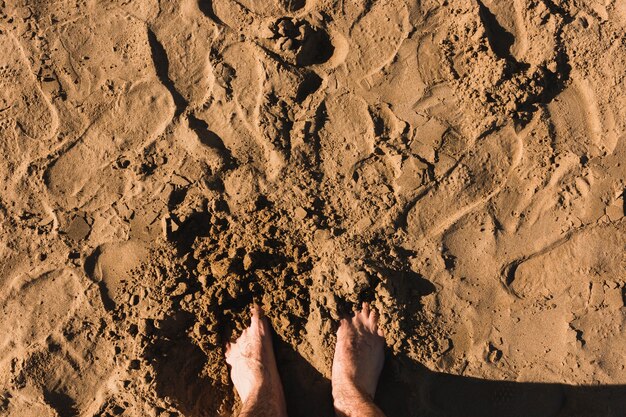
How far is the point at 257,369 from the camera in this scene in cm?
225

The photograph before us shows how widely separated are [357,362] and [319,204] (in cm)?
77

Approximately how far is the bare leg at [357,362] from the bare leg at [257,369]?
0.29 m

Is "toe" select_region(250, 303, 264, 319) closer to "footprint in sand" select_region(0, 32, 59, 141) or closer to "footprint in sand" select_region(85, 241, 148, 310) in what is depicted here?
"footprint in sand" select_region(85, 241, 148, 310)

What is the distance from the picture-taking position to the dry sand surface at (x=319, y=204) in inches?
89.7

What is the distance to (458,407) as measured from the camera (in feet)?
7.48

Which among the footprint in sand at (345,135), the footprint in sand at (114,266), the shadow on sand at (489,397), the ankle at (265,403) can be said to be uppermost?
the footprint in sand at (345,135)

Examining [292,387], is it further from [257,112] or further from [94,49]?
[94,49]

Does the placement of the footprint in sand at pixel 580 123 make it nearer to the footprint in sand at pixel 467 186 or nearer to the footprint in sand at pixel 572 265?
the footprint in sand at pixel 467 186

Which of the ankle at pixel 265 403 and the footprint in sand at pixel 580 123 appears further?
the footprint in sand at pixel 580 123

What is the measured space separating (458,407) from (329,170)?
1.30 m

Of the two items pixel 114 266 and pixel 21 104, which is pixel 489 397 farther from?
pixel 21 104

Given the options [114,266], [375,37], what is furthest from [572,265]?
[114,266]

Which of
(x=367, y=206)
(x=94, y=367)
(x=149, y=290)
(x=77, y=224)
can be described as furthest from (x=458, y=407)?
(x=77, y=224)

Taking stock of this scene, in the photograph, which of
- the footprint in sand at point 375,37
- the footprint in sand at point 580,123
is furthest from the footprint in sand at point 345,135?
the footprint in sand at point 580,123
